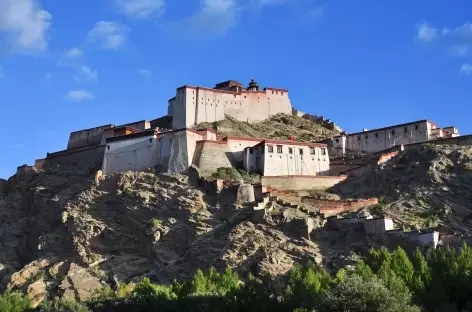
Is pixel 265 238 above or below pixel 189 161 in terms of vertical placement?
below

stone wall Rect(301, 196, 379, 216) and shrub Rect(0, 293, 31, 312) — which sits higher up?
stone wall Rect(301, 196, 379, 216)

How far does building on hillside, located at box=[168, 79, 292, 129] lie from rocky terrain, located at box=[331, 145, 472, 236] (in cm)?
1989

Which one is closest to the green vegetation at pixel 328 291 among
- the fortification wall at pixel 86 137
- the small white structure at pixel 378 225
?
the small white structure at pixel 378 225

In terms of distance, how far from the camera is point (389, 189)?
7069 centimetres

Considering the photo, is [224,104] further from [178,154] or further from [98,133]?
[178,154]

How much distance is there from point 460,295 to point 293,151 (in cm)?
3058

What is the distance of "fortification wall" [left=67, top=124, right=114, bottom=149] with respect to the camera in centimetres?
8922

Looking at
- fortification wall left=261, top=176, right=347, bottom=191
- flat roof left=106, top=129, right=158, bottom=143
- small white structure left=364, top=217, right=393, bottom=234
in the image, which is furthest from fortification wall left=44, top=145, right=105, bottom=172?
small white structure left=364, top=217, right=393, bottom=234

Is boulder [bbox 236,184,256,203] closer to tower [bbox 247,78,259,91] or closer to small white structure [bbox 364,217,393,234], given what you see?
small white structure [bbox 364,217,393,234]

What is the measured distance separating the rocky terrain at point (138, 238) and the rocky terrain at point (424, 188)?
6.70 m

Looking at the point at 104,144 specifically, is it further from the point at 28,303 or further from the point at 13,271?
the point at 28,303

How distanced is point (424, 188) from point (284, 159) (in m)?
14.5

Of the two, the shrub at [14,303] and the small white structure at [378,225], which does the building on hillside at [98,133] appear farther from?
the small white structure at [378,225]

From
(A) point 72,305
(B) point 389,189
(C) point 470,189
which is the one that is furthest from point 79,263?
(C) point 470,189
